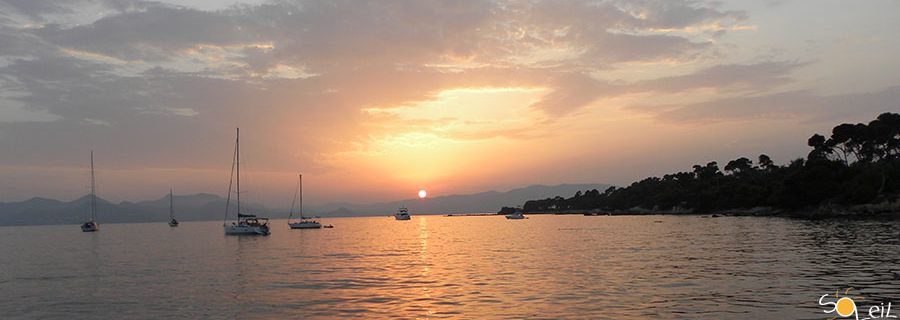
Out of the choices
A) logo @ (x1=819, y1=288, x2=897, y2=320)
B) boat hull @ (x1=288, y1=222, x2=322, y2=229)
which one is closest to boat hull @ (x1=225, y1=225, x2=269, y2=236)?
boat hull @ (x1=288, y1=222, x2=322, y2=229)

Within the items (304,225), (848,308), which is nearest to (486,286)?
(848,308)

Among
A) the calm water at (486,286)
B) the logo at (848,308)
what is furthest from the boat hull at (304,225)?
the logo at (848,308)

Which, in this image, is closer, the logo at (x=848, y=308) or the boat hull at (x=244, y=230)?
the logo at (x=848, y=308)

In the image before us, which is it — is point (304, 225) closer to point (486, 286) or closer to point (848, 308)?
point (486, 286)

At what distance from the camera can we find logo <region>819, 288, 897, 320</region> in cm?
2121

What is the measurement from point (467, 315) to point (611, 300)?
7168 mm

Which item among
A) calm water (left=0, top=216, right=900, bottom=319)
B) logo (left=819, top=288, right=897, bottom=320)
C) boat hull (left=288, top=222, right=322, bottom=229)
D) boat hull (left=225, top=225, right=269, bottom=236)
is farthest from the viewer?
boat hull (left=288, top=222, right=322, bottom=229)

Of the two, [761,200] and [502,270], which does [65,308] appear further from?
[761,200]

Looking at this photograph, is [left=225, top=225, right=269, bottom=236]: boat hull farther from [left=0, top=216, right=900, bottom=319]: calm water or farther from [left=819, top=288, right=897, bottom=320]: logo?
[left=819, top=288, right=897, bottom=320]: logo

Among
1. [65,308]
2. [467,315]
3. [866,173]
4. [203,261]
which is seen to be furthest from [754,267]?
[866,173]

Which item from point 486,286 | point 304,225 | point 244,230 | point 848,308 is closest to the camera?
point 848,308

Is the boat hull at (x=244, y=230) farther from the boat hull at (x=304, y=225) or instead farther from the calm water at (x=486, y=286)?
the calm water at (x=486, y=286)

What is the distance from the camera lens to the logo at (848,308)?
69.6 ft

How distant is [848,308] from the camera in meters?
22.8
